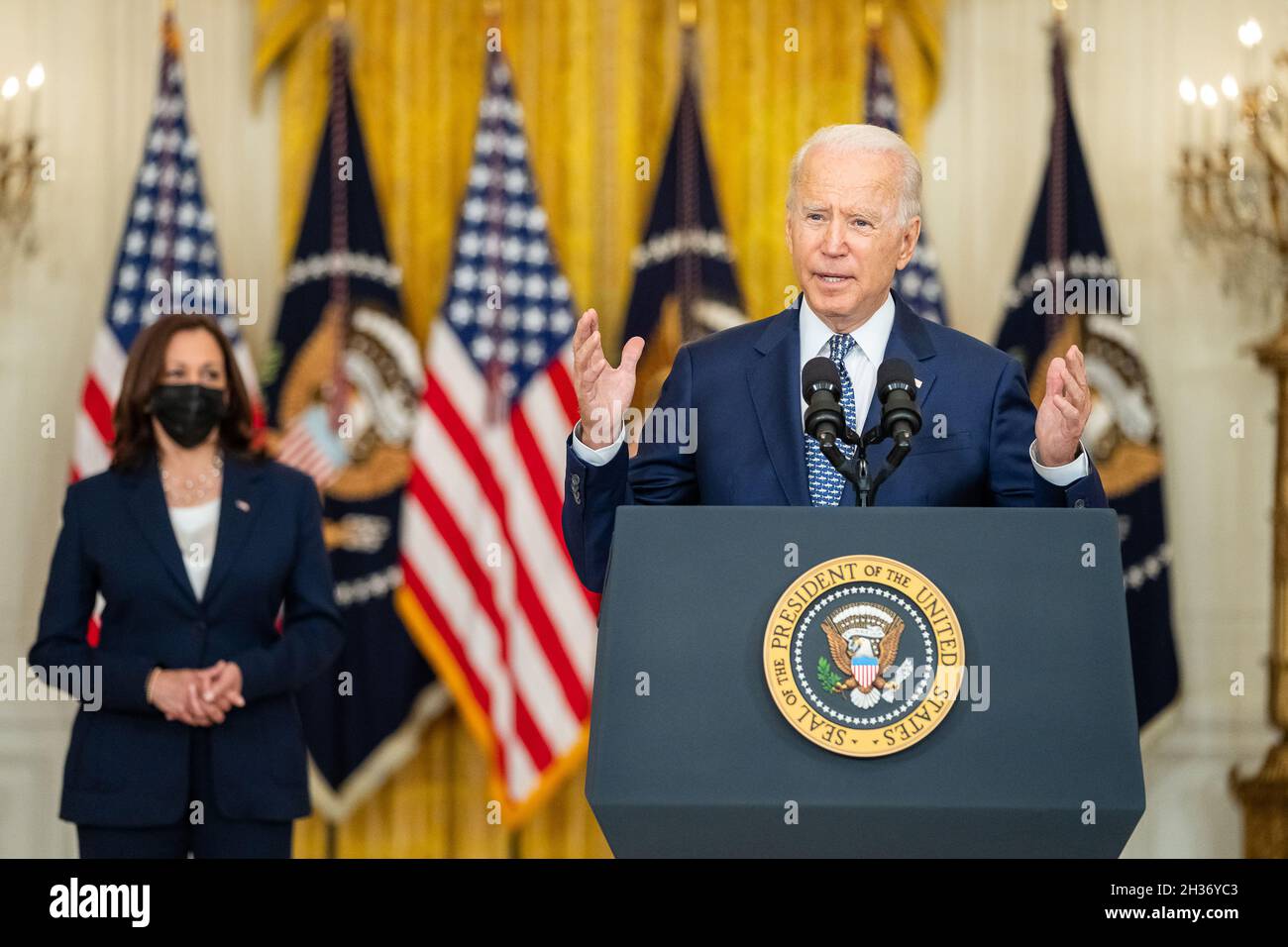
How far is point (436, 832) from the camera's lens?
6.42 m

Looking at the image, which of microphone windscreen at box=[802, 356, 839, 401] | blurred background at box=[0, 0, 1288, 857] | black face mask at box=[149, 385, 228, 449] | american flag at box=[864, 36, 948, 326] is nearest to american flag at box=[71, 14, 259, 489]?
blurred background at box=[0, 0, 1288, 857]

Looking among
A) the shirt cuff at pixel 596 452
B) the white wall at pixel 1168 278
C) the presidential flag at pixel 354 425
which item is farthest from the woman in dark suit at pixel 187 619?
the white wall at pixel 1168 278

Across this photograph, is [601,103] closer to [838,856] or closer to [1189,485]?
[1189,485]

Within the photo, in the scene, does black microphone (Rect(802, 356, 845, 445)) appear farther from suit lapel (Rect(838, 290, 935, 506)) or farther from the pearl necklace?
the pearl necklace

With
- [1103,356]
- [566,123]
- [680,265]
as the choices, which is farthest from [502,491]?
[1103,356]

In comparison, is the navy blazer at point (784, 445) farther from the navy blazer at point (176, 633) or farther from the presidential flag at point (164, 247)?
the presidential flag at point (164, 247)

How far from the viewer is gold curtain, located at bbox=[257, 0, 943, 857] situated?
21.1ft

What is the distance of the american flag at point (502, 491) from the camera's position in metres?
6.02

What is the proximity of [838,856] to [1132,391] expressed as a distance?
4512mm

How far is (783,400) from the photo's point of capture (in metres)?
2.69

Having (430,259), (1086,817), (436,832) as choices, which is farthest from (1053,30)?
(1086,817)

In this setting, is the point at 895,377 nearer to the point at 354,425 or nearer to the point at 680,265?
the point at 680,265

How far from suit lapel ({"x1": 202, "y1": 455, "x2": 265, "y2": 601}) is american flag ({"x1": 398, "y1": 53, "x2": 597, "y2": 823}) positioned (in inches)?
81.9
